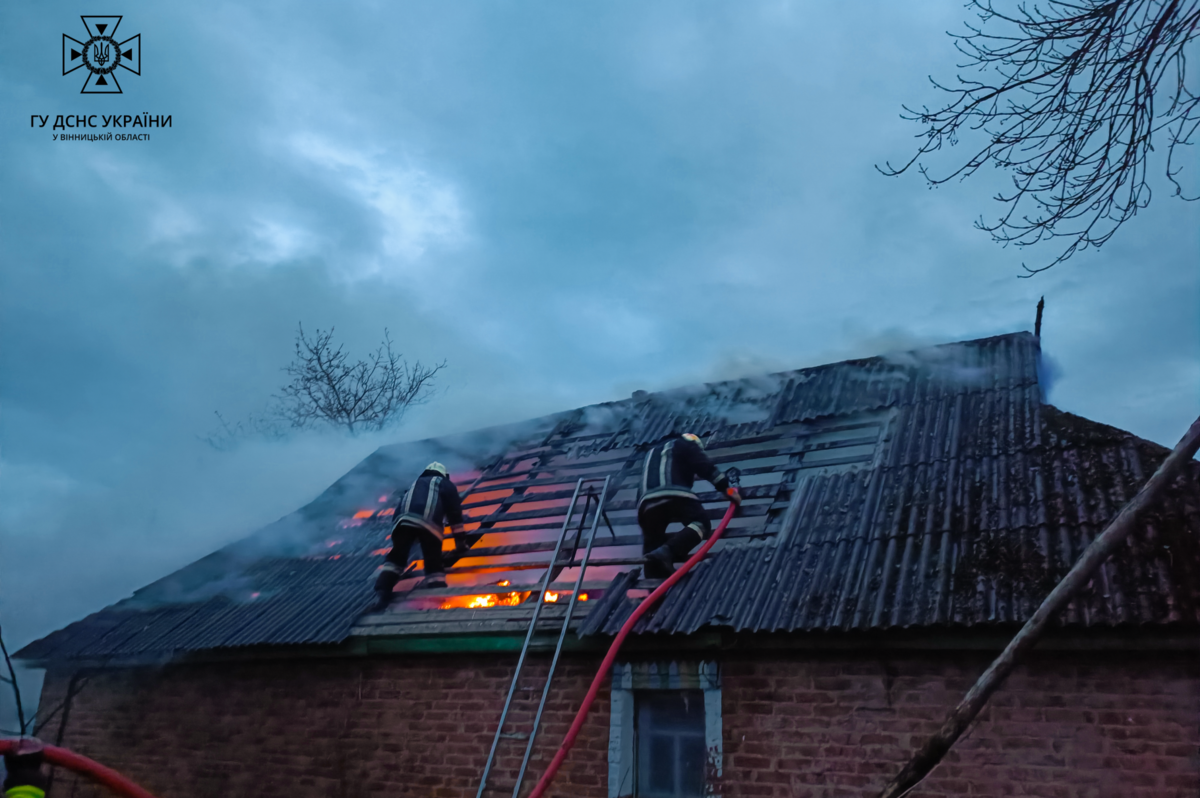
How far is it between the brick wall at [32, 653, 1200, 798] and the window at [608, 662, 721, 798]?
0.41 feet

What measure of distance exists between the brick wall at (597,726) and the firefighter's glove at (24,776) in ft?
11.4

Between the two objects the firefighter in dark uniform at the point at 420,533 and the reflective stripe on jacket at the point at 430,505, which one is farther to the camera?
the reflective stripe on jacket at the point at 430,505

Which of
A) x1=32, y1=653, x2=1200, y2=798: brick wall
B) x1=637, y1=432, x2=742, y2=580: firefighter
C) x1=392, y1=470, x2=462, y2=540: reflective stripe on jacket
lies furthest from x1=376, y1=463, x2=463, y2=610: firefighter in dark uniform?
x1=637, y1=432, x2=742, y2=580: firefighter

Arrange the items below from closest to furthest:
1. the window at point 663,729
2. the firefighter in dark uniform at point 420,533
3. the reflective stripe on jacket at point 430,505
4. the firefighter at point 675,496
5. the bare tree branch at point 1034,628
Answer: the bare tree branch at point 1034,628, the window at point 663,729, the firefighter at point 675,496, the firefighter in dark uniform at point 420,533, the reflective stripe on jacket at point 430,505

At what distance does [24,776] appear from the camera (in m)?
2.60

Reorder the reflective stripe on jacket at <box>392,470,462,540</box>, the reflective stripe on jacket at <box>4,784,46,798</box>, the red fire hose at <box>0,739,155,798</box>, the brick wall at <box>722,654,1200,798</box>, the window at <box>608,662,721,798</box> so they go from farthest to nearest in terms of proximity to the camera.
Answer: the reflective stripe on jacket at <box>392,470,462,540</box>
the window at <box>608,662,721,798</box>
the brick wall at <box>722,654,1200,798</box>
the red fire hose at <box>0,739,155,798</box>
the reflective stripe on jacket at <box>4,784,46,798</box>

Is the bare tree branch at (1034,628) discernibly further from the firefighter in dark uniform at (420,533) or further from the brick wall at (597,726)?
the firefighter in dark uniform at (420,533)

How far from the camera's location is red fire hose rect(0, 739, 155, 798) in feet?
8.83

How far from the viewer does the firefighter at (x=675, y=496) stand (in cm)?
608

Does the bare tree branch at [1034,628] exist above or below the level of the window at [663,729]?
above

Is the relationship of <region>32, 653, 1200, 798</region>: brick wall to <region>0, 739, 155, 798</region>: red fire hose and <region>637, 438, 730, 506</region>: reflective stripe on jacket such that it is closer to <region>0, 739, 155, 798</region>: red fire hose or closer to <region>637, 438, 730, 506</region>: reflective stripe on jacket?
<region>637, 438, 730, 506</region>: reflective stripe on jacket

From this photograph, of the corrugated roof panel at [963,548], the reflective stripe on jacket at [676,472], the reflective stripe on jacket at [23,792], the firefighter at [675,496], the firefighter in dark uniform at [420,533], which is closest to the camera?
the reflective stripe on jacket at [23,792]

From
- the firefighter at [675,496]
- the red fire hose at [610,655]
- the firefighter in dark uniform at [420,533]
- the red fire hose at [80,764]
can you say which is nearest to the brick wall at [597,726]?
the red fire hose at [610,655]

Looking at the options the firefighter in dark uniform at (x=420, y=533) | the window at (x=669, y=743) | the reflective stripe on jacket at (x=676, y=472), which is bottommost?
the window at (x=669, y=743)
